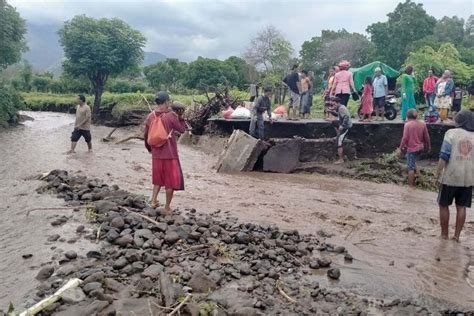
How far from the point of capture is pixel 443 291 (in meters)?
5.27

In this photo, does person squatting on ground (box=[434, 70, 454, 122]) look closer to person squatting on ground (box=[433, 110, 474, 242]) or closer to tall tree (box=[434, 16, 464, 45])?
person squatting on ground (box=[433, 110, 474, 242])

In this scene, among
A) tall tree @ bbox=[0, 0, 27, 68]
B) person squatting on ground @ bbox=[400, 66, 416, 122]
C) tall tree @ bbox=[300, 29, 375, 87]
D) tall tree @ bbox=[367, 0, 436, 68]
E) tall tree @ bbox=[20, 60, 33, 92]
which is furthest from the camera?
tall tree @ bbox=[20, 60, 33, 92]

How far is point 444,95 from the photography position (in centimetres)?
1434

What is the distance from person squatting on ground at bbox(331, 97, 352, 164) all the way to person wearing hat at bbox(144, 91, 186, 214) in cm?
677

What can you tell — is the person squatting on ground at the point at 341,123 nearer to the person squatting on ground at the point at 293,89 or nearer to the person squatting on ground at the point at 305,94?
the person squatting on ground at the point at 293,89

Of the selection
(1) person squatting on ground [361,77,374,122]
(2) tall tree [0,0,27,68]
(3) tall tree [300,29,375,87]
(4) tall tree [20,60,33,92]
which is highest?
(3) tall tree [300,29,375,87]

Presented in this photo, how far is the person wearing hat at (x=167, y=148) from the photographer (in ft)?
22.5

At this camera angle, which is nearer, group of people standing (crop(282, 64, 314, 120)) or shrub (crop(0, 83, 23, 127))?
group of people standing (crop(282, 64, 314, 120))

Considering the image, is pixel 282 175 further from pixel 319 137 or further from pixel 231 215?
pixel 231 215

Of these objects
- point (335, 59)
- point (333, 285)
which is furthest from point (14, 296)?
point (335, 59)

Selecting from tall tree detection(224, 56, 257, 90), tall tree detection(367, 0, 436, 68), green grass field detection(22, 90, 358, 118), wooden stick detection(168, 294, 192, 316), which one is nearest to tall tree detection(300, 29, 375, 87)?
tall tree detection(367, 0, 436, 68)

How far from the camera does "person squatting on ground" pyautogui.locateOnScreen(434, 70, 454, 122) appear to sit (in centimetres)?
1423

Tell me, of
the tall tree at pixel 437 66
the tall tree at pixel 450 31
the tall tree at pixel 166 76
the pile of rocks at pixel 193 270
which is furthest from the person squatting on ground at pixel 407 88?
the tall tree at pixel 166 76

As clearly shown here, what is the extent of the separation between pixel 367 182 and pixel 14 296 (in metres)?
9.37
